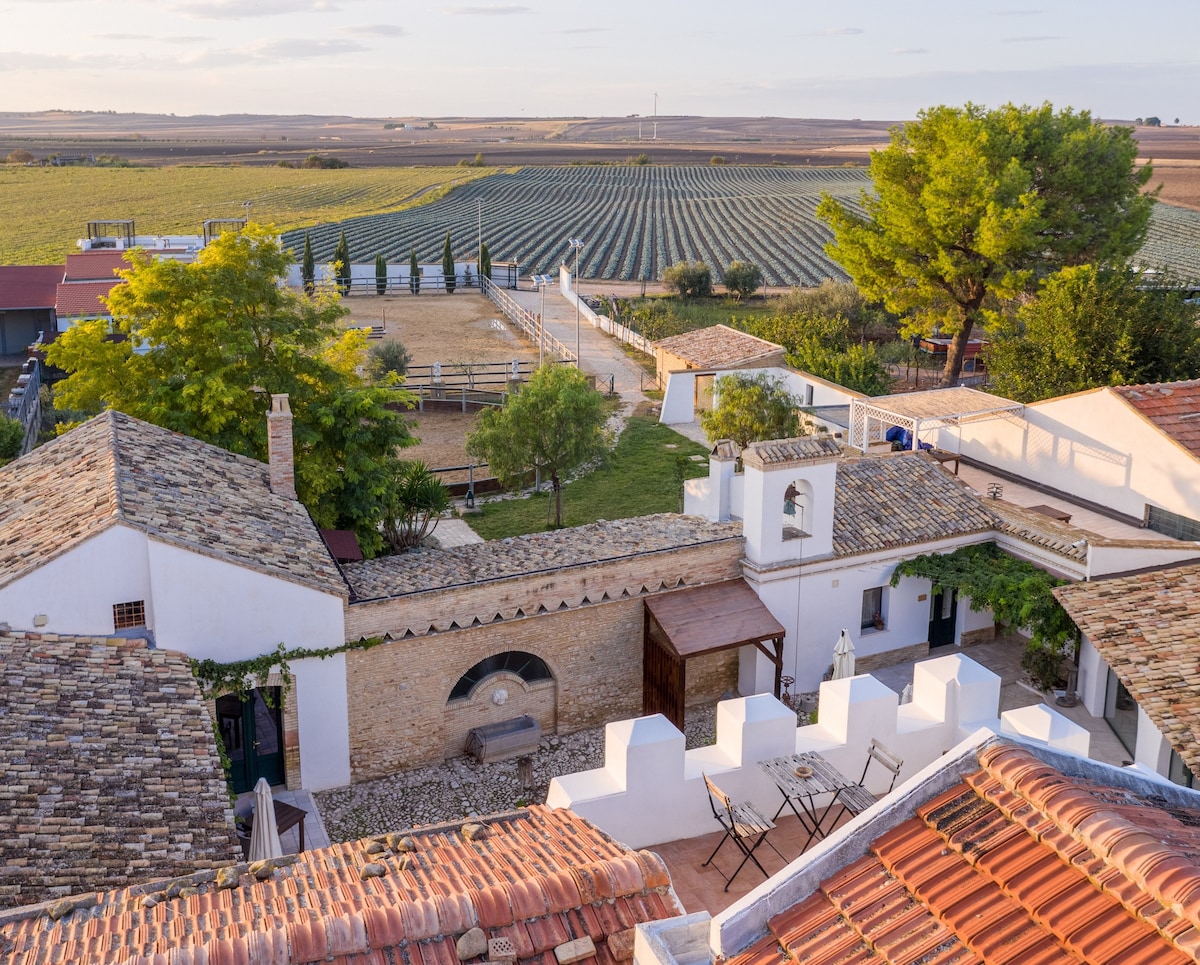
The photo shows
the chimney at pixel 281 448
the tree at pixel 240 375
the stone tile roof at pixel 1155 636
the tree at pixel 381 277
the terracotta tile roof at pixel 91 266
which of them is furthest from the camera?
the tree at pixel 381 277

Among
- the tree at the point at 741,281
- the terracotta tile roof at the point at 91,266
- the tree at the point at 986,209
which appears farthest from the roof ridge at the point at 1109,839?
the tree at the point at 741,281

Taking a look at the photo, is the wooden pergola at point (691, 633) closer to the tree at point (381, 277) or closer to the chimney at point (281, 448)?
the chimney at point (281, 448)

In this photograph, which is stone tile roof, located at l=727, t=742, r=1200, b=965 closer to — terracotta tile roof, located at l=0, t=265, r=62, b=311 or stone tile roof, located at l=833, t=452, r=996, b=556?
stone tile roof, located at l=833, t=452, r=996, b=556

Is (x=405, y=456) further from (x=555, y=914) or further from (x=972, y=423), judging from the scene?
(x=555, y=914)

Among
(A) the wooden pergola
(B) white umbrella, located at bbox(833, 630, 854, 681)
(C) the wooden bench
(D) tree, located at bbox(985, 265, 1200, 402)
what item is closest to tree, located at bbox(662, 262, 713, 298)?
(D) tree, located at bbox(985, 265, 1200, 402)

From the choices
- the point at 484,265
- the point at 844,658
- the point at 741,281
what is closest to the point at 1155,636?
the point at 844,658

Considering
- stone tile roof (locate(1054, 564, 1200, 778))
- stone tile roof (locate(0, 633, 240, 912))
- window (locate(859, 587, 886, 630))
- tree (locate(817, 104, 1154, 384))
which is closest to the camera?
stone tile roof (locate(0, 633, 240, 912))
